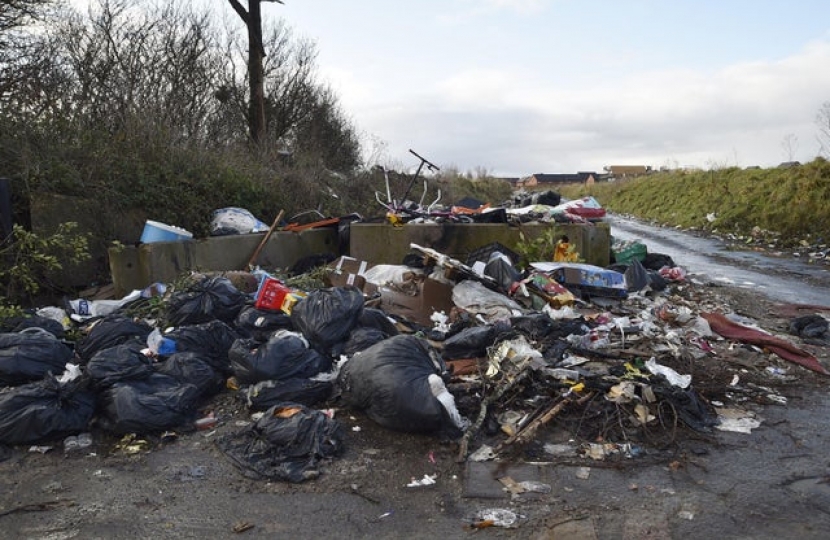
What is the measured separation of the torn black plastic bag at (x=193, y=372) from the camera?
4.03m

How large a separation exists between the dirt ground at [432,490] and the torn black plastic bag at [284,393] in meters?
0.17

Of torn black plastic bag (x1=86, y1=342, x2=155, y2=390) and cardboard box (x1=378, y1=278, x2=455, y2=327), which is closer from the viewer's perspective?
torn black plastic bag (x1=86, y1=342, x2=155, y2=390)

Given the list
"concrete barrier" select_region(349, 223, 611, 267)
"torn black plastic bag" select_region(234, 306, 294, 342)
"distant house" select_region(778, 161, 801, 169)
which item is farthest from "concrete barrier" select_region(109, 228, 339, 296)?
"distant house" select_region(778, 161, 801, 169)

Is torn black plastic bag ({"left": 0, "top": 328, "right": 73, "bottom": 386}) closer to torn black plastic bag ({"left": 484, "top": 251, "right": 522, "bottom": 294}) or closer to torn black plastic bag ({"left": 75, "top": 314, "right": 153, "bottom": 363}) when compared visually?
torn black plastic bag ({"left": 75, "top": 314, "right": 153, "bottom": 363})

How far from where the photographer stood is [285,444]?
3.27 meters

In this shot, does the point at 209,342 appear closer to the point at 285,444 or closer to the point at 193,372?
the point at 193,372

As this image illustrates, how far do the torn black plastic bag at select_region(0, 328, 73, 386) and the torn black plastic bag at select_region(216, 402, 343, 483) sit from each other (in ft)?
5.01

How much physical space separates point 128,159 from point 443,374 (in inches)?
→ 217

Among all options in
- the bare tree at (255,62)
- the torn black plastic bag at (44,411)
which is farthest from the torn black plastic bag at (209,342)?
the bare tree at (255,62)

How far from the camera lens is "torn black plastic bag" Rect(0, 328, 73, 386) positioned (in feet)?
13.0

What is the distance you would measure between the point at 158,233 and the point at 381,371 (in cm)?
438

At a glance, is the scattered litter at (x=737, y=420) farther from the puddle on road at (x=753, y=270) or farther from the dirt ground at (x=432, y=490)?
the puddle on road at (x=753, y=270)

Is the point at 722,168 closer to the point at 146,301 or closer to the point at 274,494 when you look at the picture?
the point at 146,301

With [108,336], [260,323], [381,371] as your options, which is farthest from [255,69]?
[381,371]
